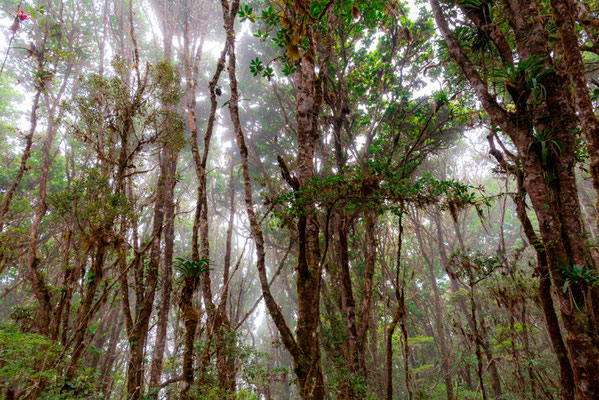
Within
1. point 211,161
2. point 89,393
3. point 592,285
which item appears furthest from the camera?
point 211,161

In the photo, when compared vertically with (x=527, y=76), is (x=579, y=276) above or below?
below

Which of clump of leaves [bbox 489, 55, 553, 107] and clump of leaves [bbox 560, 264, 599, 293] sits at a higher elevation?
clump of leaves [bbox 489, 55, 553, 107]

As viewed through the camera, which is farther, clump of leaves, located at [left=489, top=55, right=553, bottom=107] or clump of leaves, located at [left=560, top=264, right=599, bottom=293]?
clump of leaves, located at [left=489, top=55, right=553, bottom=107]

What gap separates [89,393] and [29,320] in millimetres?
4062

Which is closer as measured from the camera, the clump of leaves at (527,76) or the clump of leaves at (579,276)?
the clump of leaves at (579,276)

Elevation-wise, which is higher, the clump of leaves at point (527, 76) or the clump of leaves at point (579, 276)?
the clump of leaves at point (527, 76)

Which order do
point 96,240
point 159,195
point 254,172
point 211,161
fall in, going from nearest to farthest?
1. point 96,240
2. point 159,195
3. point 254,172
4. point 211,161

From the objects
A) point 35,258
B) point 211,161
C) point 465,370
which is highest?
point 211,161

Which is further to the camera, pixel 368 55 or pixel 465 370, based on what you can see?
pixel 465 370

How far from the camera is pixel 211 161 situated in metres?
19.6

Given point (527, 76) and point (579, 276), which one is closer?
point (579, 276)

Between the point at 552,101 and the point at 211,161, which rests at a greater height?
the point at 211,161

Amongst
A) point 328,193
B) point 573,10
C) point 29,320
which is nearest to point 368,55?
point 573,10

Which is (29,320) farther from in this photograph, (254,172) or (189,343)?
(254,172)
